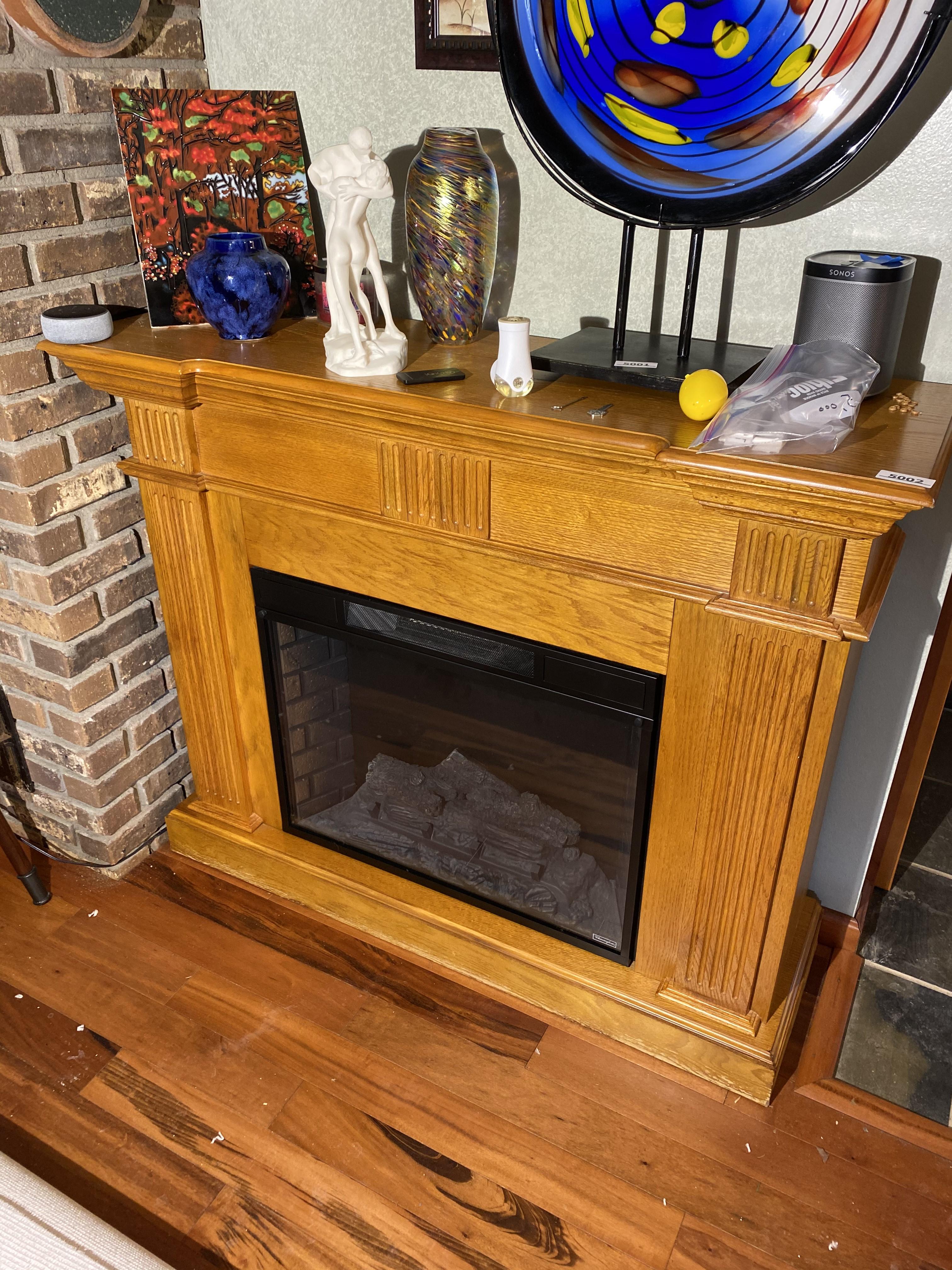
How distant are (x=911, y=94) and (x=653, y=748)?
0.94m

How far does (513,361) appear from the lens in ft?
4.23

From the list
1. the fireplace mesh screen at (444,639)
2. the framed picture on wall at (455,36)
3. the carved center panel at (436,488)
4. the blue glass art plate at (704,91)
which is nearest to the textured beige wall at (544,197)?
the framed picture on wall at (455,36)

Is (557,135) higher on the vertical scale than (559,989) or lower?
higher

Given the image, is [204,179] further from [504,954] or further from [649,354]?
[504,954]

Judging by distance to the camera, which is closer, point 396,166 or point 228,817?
point 396,166

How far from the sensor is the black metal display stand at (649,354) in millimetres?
1294

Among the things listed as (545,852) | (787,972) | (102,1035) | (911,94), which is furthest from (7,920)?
(911,94)

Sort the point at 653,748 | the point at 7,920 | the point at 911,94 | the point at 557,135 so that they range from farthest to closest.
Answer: the point at 7,920 → the point at 653,748 → the point at 557,135 → the point at 911,94

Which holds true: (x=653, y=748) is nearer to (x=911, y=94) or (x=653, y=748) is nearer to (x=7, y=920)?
(x=911, y=94)

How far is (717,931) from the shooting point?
1.51 meters

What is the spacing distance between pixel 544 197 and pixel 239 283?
19.5 inches

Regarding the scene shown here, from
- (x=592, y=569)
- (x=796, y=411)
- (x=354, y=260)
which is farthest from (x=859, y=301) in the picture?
(x=354, y=260)

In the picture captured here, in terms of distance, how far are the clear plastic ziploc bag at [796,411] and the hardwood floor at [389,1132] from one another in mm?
1087

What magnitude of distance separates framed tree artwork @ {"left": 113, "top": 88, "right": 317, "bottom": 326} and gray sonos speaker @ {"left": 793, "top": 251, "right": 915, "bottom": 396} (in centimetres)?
84
